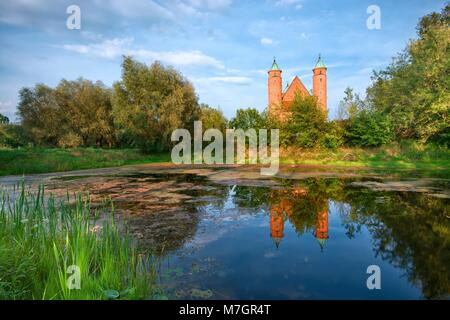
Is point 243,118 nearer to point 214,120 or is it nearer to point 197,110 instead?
point 214,120

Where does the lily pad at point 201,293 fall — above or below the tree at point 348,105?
below

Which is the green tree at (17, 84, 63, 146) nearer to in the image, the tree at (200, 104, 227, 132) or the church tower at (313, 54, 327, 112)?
the tree at (200, 104, 227, 132)

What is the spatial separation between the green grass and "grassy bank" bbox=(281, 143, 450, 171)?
1523cm

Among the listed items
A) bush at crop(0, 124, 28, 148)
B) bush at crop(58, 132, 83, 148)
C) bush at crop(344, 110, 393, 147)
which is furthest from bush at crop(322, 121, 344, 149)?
bush at crop(0, 124, 28, 148)

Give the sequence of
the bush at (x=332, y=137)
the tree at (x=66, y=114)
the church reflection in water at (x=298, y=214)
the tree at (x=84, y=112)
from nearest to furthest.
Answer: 1. the church reflection in water at (x=298, y=214)
2. the bush at (x=332, y=137)
3. the tree at (x=66, y=114)
4. the tree at (x=84, y=112)

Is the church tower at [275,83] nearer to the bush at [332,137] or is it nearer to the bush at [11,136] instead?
the bush at [332,137]

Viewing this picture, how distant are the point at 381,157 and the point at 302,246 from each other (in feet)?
64.6

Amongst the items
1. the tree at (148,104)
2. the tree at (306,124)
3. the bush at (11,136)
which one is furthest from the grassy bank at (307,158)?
the bush at (11,136)

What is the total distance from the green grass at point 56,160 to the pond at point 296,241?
39.1 feet

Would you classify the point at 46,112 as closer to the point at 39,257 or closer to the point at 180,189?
the point at 180,189

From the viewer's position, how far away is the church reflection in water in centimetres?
538

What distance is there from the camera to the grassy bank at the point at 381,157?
1803cm

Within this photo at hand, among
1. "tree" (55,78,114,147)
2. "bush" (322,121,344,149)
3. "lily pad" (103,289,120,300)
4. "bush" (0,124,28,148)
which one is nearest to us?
"lily pad" (103,289,120,300)

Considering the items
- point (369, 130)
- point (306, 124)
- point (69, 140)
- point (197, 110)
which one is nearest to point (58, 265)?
point (306, 124)
